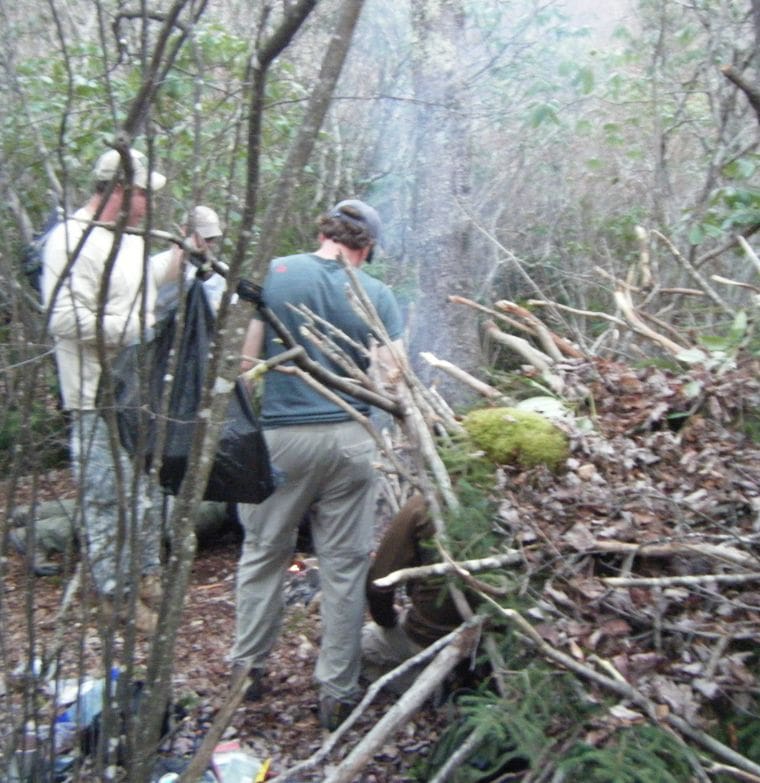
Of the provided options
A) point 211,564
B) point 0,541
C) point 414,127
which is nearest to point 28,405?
point 0,541

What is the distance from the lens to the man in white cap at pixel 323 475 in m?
3.47

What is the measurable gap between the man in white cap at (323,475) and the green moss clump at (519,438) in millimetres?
730

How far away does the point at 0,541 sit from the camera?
2193 mm

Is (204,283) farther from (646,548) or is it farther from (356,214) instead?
(646,548)

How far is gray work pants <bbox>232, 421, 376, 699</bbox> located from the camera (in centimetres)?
352

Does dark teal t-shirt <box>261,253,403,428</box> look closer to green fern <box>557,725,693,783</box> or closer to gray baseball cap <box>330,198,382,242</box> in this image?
gray baseball cap <box>330,198,382,242</box>

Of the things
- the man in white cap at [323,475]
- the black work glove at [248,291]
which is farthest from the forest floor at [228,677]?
the black work glove at [248,291]

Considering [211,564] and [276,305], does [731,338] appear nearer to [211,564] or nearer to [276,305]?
[276,305]

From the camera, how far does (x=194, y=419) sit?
2.79 metres

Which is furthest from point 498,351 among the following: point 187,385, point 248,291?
point 248,291

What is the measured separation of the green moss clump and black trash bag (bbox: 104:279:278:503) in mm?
741

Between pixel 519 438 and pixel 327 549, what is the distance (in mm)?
1175

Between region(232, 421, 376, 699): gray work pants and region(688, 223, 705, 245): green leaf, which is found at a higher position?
region(688, 223, 705, 245): green leaf

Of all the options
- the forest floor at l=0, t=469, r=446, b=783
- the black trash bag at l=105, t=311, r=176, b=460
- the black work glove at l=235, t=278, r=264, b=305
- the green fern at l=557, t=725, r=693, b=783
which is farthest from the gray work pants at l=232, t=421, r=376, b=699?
the black work glove at l=235, t=278, r=264, b=305
